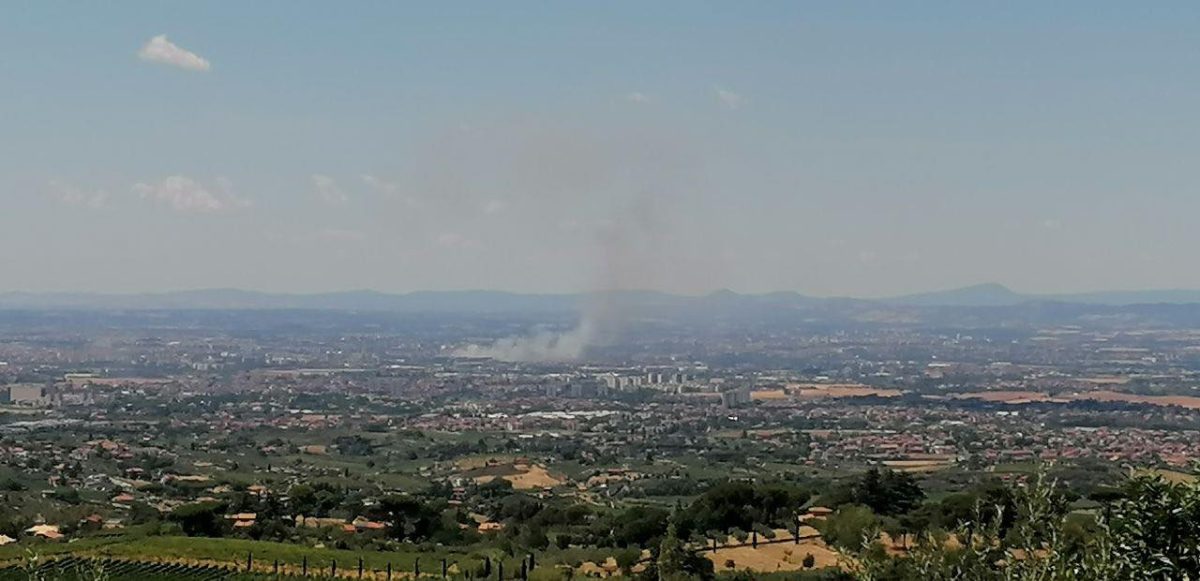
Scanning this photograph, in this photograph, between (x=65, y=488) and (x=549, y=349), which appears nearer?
(x=65, y=488)

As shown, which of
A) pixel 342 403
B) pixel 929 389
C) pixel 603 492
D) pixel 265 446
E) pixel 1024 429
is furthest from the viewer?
pixel 929 389

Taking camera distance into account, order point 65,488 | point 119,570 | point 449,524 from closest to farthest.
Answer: point 119,570 < point 449,524 < point 65,488

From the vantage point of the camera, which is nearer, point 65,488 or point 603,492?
point 65,488

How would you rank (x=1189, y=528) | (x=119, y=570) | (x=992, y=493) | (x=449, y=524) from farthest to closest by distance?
(x=449, y=524) < (x=992, y=493) < (x=119, y=570) < (x=1189, y=528)

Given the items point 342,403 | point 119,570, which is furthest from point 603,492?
point 342,403

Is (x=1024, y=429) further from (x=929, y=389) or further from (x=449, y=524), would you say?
(x=449, y=524)

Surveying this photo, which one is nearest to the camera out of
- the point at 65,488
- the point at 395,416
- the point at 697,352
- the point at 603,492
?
the point at 65,488

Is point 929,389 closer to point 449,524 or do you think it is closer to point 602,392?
point 602,392

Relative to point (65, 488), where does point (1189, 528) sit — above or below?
above

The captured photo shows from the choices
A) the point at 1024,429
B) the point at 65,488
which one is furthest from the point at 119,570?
the point at 1024,429
